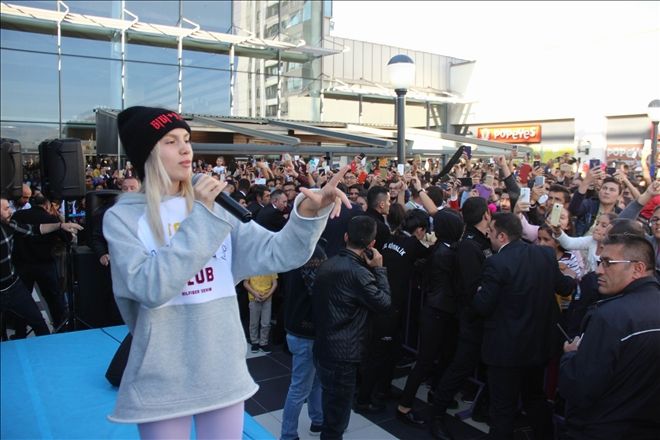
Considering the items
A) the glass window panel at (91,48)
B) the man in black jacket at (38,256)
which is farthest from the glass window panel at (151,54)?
the man in black jacket at (38,256)

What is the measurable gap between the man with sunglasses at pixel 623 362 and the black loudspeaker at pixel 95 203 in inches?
193

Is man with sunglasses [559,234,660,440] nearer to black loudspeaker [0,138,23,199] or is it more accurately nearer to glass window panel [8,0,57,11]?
black loudspeaker [0,138,23,199]

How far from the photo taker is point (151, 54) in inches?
918

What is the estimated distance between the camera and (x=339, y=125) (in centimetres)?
2570

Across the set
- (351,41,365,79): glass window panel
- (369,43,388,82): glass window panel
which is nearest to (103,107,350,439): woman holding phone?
(351,41,365,79): glass window panel

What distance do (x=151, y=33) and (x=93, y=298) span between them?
66.4ft

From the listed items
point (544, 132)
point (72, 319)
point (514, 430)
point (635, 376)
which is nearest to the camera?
point (635, 376)

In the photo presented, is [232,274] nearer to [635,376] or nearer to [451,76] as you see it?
[635,376]

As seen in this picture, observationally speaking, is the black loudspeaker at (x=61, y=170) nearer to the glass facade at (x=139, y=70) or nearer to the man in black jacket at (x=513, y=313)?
the man in black jacket at (x=513, y=313)

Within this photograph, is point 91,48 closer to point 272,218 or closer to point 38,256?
point 38,256

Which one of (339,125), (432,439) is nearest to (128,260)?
(432,439)

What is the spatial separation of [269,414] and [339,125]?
21.7m

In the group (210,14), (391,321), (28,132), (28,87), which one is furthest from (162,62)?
(391,321)

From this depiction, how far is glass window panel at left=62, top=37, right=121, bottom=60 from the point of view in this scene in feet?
69.7
